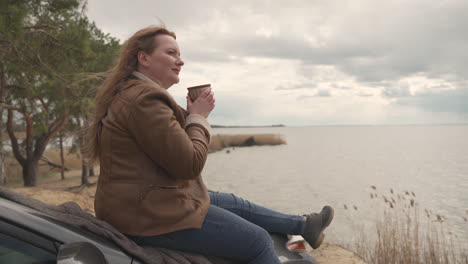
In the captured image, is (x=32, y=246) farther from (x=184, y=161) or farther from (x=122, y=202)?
(x=184, y=161)

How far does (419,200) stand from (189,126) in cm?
1787

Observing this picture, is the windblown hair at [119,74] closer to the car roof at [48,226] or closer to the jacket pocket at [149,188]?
the jacket pocket at [149,188]

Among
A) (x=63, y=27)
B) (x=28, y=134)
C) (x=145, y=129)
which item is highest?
(x=63, y=27)

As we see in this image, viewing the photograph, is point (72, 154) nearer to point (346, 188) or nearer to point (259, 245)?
point (346, 188)

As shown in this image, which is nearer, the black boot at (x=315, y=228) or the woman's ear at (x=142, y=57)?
the woman's ear at (x=142, y=57)

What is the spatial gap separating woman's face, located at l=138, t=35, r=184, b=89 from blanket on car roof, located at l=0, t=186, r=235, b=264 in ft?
2.49

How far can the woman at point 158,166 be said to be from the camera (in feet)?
5.45

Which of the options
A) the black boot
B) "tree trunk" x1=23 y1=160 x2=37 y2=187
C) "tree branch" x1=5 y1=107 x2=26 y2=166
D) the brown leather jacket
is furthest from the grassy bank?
the brown leather jacket

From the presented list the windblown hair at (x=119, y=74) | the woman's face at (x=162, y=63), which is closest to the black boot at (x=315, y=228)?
the woman's face at (x=162, y=63)

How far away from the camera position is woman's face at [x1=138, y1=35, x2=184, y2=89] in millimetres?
1971

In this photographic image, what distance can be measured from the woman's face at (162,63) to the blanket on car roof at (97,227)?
758mm

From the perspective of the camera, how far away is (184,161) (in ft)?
5.44

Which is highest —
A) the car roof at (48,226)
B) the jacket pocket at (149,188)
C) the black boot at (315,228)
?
the jacket pocket at (149,188)

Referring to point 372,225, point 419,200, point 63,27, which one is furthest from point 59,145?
point 419,200
